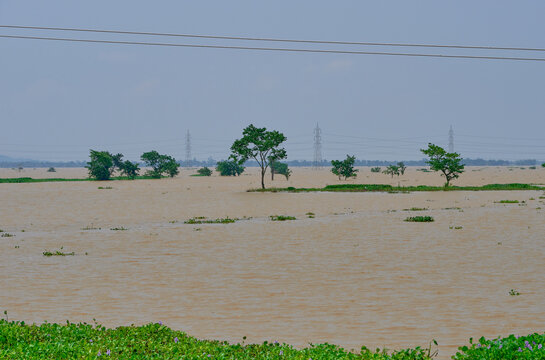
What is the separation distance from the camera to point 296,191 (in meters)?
64.2

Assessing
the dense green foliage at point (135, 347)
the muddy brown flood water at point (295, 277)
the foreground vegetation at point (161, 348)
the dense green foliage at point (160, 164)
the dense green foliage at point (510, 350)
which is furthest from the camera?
the dense green foliage at point (160, 164)

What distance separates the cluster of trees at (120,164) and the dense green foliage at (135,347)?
88.1 metres

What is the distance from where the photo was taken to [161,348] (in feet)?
29.2

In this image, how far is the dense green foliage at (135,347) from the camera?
27.1 feet

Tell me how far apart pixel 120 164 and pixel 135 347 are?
3817 inches

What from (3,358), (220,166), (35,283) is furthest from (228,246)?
(220,166)

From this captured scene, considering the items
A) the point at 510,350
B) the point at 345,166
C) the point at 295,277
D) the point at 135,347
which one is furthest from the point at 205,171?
the point at 510,350

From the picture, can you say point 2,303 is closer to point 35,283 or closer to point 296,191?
point 35,283

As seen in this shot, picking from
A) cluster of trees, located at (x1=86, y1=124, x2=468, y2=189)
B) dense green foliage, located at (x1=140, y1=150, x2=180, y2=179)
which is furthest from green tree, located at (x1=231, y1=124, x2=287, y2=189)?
dense green foliage, located at (x1=140, y1=150, x2=180, y2=179)

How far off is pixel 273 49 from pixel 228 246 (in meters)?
12.3

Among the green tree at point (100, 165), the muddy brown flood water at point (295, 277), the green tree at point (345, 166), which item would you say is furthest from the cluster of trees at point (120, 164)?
the muddy brown flood water at point (295, 277)

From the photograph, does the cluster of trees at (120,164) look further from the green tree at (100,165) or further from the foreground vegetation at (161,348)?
the foreground vegetation at (161,348)

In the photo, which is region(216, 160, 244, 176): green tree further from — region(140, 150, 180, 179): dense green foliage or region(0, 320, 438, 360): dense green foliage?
region(0, 320, 438, 360): dense green foliage

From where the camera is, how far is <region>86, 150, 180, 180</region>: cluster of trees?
3730 inches
